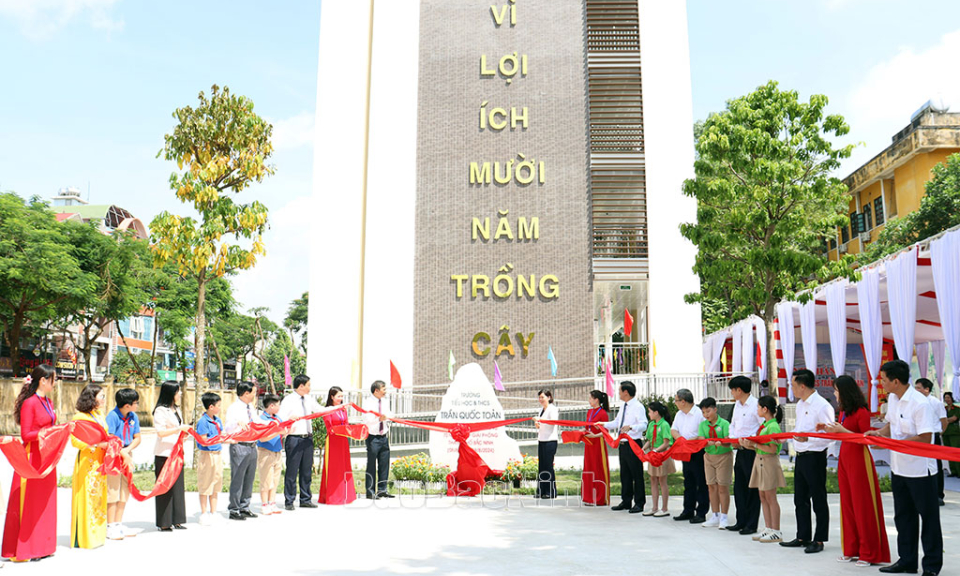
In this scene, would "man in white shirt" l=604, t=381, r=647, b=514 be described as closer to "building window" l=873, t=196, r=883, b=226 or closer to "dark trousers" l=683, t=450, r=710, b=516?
"dark trousers" l=683, t=450, r=710, b=516

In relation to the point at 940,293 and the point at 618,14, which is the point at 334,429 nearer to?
the point at 940,293

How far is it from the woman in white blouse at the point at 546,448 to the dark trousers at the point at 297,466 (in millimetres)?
3518

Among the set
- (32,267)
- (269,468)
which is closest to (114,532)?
(269,468)

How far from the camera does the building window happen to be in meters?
40.6

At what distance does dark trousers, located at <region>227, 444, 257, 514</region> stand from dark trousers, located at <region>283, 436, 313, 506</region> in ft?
2.89

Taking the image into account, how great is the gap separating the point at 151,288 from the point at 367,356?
2148 cm

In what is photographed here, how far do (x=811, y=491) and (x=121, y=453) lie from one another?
7.17m

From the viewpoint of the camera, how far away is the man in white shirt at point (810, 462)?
747 cm

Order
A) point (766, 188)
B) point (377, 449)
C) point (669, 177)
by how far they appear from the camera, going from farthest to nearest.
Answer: point (669, 177) → point (766, 188) → point (377, 449)

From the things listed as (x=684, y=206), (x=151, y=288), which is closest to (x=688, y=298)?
(x=684, y=206)

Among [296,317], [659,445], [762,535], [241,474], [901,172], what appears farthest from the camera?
[296,317]

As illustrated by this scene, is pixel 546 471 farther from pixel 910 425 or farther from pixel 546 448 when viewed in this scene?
pixel 910 425

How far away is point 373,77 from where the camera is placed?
22750mm

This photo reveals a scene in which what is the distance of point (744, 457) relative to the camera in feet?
28.5
